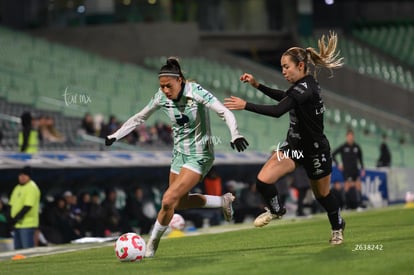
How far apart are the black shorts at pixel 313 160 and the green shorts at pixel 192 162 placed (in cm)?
95

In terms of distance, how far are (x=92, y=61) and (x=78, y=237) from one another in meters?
18.9

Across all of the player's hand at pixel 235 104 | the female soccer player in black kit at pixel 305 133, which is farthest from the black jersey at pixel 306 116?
the player's hand at pixel 235 104

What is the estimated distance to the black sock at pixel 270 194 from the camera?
1368 centimetres

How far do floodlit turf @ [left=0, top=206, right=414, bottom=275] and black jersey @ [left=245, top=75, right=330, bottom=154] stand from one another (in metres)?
1.28

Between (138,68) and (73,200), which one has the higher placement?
(138,68)

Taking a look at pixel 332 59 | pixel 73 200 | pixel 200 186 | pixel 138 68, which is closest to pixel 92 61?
pixel 138 68

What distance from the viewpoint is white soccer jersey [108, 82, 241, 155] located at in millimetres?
13434

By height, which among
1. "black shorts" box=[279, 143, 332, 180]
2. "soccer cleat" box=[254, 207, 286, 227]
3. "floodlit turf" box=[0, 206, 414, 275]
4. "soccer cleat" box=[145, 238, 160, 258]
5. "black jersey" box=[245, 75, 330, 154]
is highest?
"black jersey" box=[245, 75, 330, 154]

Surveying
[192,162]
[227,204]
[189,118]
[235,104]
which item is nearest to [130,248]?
[192,162]

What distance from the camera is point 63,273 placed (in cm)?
1278

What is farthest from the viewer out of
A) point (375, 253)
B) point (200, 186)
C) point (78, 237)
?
point (200, 186)

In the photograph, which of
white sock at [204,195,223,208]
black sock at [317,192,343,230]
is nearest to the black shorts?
black sock at [317,192,343,230]

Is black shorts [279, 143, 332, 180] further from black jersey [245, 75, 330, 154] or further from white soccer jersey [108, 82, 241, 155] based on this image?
white soccer jersey [108, 82, 241, 155]

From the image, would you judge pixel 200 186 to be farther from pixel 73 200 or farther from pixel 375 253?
pixel 375 253
